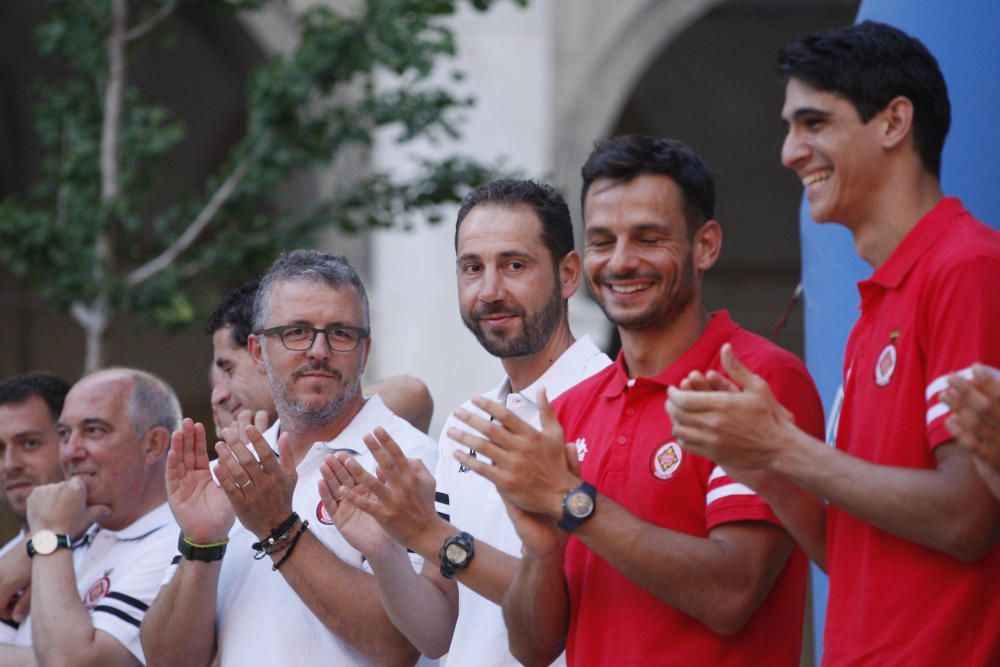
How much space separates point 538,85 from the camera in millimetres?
11406

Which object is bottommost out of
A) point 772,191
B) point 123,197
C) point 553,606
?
point 553,606

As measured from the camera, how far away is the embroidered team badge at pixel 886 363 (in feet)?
9.09

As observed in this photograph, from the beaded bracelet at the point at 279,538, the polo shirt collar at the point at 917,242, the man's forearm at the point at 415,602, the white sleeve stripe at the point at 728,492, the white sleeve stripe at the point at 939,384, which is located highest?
the polo shirt collar at the point at 917,242

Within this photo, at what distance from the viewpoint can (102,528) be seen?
16.5ft

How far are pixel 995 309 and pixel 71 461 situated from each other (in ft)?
10.8

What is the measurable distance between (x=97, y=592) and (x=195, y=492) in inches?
33.5

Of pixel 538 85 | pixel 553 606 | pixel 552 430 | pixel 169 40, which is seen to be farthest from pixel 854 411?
pixel 538 85

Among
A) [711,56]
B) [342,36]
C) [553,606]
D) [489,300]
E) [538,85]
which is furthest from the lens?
[711,56]

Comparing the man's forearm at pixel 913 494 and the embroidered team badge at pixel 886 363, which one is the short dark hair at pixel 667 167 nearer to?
the embroidered team badge at pixel 886 363

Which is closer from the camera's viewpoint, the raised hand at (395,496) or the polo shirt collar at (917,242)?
the polo shirt collar at (917,242)

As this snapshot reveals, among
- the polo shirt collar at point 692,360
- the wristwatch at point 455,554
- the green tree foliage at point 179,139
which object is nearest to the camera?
the polo shirt collar at point 692,360

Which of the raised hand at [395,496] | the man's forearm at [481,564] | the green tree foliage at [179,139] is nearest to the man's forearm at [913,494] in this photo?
the man's forearm at [481,564]

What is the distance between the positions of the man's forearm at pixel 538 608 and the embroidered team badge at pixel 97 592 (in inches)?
72.2

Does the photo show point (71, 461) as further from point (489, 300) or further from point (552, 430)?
point (552, 430)
